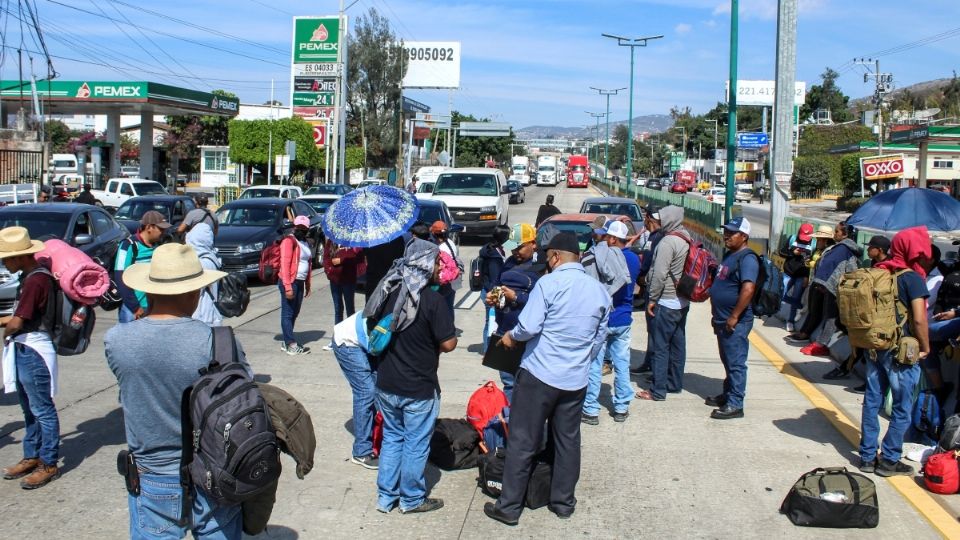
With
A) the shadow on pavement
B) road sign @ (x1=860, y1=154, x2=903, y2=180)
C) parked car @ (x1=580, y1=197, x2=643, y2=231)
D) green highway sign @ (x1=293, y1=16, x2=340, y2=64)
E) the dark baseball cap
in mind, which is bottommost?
the shadow on pavement

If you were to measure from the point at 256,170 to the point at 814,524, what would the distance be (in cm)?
5149

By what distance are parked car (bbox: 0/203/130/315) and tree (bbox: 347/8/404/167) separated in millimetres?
52498

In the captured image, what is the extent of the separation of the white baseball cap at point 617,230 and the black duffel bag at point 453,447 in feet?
7.72

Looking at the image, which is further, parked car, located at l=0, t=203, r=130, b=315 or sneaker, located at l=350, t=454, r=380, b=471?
parked car, located at l=0, t=203, r=130, b=315

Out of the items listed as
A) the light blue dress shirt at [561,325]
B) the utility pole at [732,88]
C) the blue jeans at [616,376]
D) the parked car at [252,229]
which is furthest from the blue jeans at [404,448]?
the utility pole at [732,88]

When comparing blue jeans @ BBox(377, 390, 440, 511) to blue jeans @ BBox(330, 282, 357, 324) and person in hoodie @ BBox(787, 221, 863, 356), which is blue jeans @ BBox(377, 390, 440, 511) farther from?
person in hoodie @ BBox(787, 221, 863, 356)

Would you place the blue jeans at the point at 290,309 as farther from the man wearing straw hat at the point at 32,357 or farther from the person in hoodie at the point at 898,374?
the person in hoodie at the point at 898,374

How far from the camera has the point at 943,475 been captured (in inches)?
235

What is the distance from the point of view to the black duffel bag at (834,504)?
5.41 m

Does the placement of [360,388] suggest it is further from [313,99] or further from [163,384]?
[313,99]

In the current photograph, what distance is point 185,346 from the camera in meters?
3.51

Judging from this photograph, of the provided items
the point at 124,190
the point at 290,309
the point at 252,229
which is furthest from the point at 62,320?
the point at 124,190

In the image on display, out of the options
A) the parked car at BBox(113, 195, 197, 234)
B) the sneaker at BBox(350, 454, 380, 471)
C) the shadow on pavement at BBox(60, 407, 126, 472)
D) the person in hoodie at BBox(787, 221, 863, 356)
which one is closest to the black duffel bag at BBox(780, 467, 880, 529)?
the sneaker at BBox(350, 454, 380, 471)

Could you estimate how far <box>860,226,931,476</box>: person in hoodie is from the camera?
6238 mm
